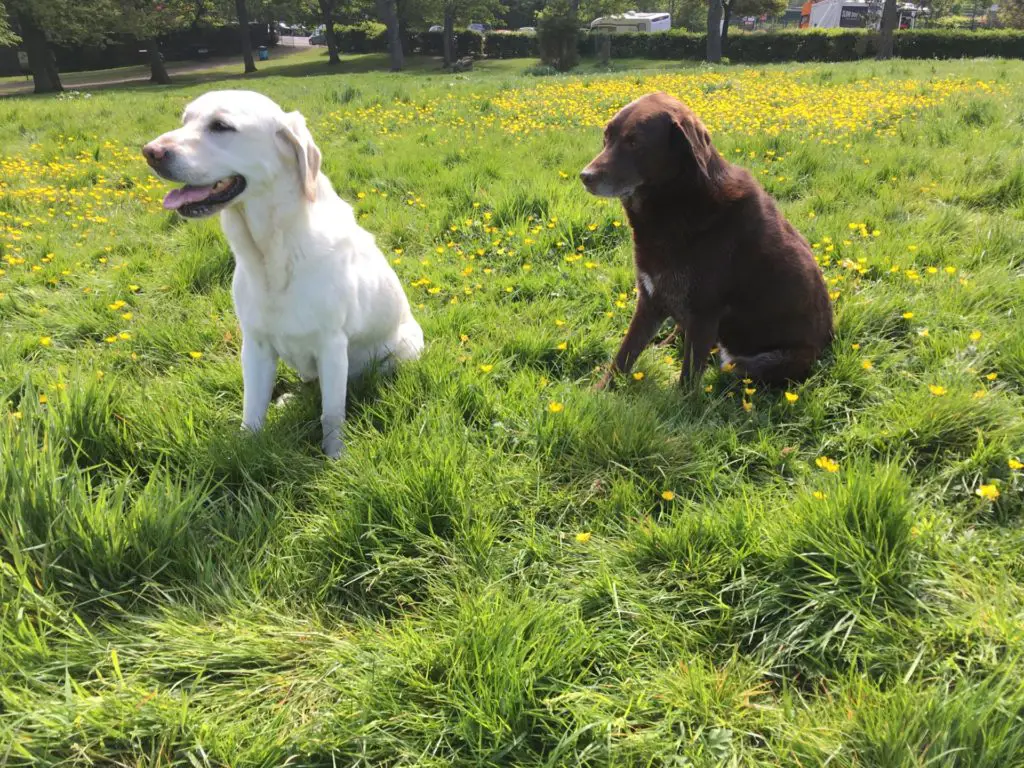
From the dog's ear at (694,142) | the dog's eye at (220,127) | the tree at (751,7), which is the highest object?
the tree at (751,7)

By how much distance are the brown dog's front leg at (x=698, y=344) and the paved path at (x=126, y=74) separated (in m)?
31.8

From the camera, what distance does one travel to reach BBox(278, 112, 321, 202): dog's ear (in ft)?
7.41

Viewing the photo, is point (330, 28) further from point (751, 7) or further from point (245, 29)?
point (751, 7)

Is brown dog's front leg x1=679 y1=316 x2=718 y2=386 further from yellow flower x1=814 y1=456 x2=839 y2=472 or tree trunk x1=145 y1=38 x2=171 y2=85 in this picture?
tree trunk x1=145 y1=38 x2=171 y2=85

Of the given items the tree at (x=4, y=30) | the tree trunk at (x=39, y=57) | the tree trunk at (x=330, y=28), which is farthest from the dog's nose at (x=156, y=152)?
the tree trunk at (x=330, y=28)

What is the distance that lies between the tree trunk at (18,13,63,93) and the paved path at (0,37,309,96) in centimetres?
92

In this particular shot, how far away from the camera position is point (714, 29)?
98.0ft

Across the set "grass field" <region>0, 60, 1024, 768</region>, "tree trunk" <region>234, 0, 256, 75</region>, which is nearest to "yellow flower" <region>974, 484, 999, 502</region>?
"grass field" <region>0, 60, 1024, 768</region>

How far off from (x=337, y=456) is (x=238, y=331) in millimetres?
1470

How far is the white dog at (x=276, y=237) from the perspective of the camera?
214 cm

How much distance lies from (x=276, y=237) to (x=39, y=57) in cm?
3125

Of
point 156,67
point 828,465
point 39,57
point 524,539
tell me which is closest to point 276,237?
point 524,539

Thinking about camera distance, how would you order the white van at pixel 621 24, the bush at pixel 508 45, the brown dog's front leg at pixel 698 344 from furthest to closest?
the bush at pixel 508 45 < the white van at pixel 621 24 < the brown dog's front leg at pixel 698 344

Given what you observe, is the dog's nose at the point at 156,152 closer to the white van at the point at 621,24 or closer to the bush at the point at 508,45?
the white van at the point at 621,24
